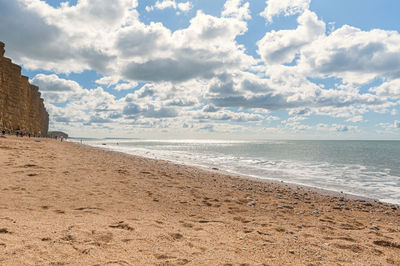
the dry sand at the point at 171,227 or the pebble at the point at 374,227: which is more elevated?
the dry sand at the point at 171,227

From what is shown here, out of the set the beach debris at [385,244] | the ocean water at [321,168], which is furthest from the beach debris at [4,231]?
the ocean water at [321,168]

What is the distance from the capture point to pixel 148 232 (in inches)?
195

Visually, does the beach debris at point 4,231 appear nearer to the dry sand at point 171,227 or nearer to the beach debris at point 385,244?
the dry sand at point 171,227

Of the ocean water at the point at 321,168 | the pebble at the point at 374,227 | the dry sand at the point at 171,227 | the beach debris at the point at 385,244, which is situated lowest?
the ocean water at the point at 321,168

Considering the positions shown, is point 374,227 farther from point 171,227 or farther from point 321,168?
point 321,168

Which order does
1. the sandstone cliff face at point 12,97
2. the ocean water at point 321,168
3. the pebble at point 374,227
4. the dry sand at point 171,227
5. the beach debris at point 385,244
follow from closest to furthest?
the dry sand at point 171,227 → the beach debris at point 385,244 → the pebble at point 374,227 → the ocean water at point 321,168 → the sandstone cliff face at point 12,97

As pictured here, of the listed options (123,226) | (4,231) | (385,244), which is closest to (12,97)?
(4,231)

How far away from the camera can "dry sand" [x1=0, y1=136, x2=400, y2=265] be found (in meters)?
3.94

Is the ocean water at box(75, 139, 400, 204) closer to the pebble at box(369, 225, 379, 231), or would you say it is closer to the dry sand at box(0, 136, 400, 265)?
the dry sand at box(0, 136, 400, 265)

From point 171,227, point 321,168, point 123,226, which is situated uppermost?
point 123,226

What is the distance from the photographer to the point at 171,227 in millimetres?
5469

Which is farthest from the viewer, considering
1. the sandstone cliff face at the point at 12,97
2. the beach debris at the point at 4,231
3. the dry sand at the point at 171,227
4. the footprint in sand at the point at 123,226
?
the sandstone cliff face at the point at 12,97

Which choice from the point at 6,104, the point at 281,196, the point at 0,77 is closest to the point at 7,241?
the point at 281,196

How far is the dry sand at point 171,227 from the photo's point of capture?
3936 mm
